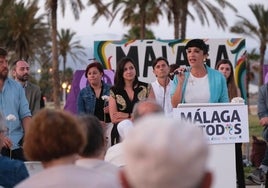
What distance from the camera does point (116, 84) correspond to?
24.9ft

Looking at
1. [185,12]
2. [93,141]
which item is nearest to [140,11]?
[185,12]

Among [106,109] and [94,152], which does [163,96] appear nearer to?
[106,109]

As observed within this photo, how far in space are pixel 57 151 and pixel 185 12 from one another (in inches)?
1042

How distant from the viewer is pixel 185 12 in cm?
2894

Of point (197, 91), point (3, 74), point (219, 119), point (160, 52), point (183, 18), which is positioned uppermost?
point (183, 18)

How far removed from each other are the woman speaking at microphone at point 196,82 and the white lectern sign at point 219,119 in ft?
1.06

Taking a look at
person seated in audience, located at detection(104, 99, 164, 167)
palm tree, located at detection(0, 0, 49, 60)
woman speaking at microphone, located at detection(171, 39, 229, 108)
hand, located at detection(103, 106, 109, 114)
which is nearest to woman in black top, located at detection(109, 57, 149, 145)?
hand, located at detection(103, 106, 109, 114)

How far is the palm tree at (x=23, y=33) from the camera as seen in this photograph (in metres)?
42.9

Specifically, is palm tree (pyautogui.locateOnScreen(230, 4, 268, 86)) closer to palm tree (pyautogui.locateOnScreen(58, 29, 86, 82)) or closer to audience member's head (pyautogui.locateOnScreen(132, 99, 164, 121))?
palm tree (pyautogui.locateOnScreen(58, 29, 86, 82))

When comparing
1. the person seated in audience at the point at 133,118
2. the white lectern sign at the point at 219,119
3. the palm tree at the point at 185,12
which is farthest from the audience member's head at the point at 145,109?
the palm tree at the point at 185,12

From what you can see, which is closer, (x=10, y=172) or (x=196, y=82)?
(x=10, y=172)

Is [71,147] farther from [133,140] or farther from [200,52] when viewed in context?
[200,52]

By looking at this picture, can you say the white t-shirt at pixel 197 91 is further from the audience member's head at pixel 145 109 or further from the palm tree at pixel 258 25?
the palm tree at pixel 258 25

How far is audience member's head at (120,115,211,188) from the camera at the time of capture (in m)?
1.87
